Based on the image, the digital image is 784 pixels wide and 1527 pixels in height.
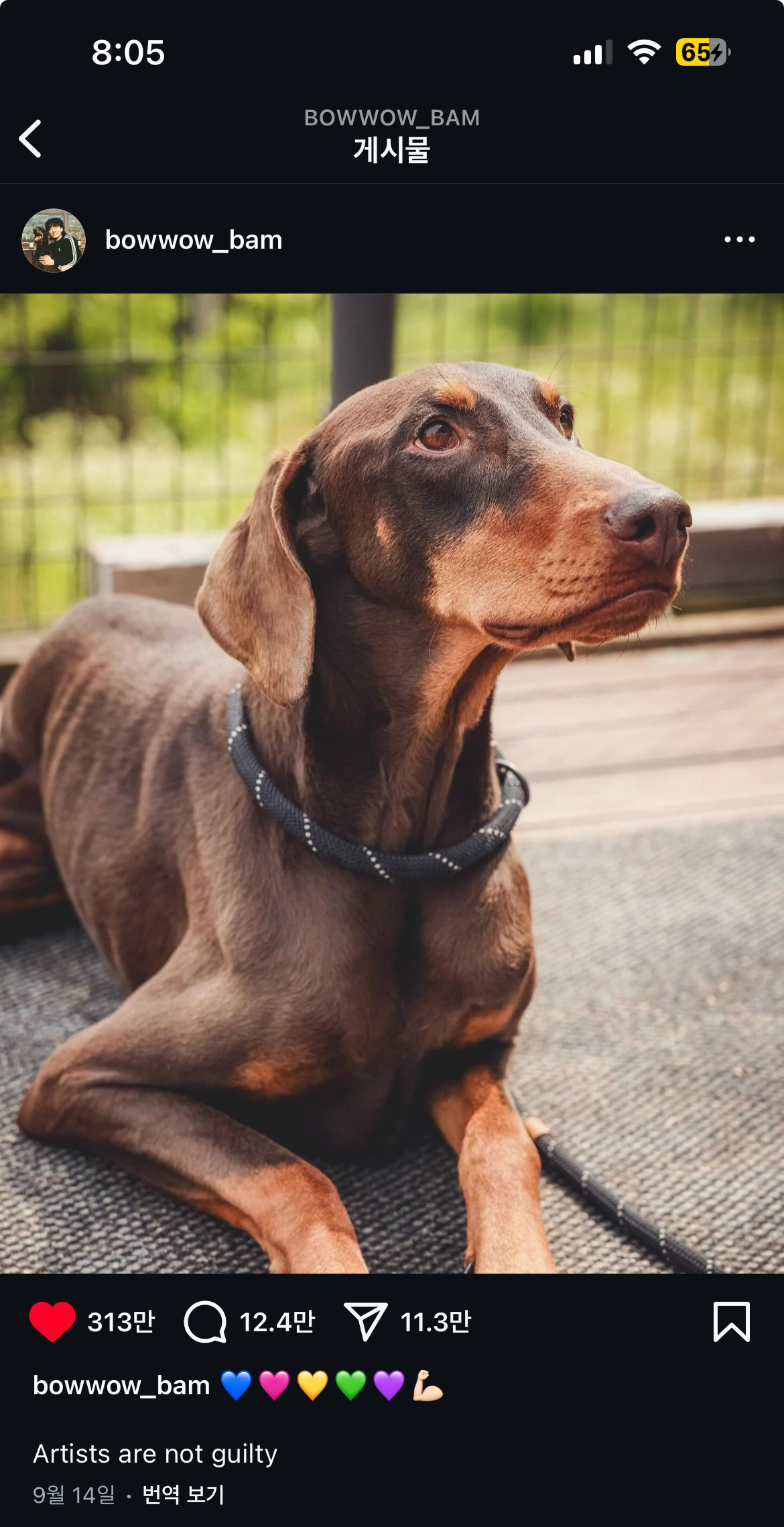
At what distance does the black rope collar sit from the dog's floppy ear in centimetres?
22

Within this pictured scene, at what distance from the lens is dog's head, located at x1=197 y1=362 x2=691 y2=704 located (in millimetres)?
1957

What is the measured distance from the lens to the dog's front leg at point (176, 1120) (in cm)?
220

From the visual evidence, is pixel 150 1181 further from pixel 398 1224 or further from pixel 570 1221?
pixel 570 1221

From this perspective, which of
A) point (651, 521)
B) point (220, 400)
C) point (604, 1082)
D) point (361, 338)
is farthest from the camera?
point (220, 400)

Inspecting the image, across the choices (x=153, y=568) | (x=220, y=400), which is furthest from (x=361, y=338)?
(x=220, y=400)

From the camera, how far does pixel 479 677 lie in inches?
89.8

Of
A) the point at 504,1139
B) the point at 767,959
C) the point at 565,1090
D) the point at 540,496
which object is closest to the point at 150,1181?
the point at 504,1139

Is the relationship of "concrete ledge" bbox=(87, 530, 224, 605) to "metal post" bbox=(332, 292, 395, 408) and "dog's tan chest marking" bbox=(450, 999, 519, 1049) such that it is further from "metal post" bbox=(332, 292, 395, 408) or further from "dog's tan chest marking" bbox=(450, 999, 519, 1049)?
"dog's tan chest marking" bbox=(450, 999, 519, 1049)

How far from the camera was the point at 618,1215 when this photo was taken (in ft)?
7.99
